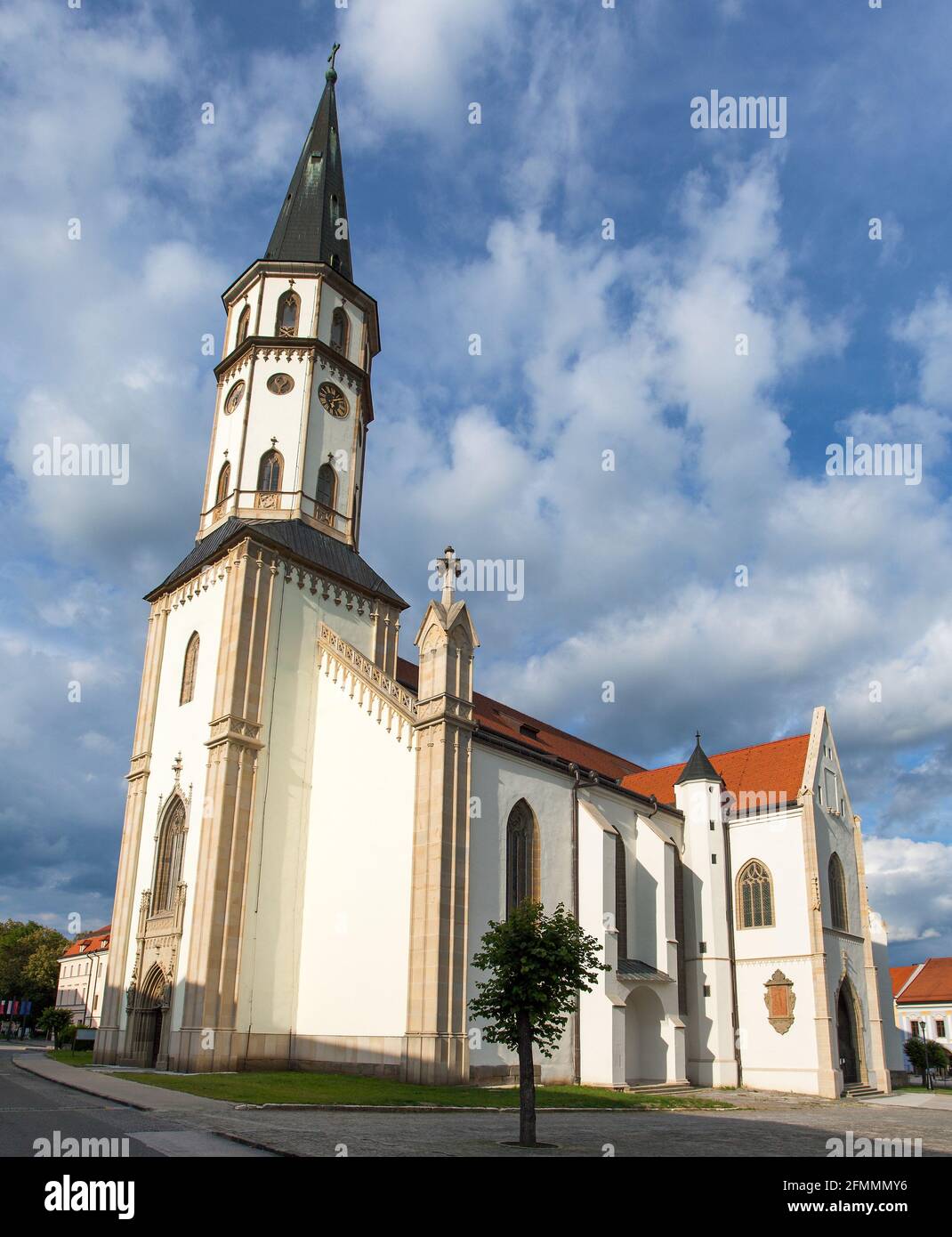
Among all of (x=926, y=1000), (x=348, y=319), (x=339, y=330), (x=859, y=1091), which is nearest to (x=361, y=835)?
(x=339, y=330)

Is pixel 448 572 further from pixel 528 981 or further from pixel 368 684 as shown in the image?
pixel 528 981

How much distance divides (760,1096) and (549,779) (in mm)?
12208

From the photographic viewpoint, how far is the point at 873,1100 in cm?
3156

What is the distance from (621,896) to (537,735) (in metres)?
7.87

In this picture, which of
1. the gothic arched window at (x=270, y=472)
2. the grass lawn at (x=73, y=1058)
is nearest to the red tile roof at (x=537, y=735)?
the gothic arched window at (x=270, y=472)

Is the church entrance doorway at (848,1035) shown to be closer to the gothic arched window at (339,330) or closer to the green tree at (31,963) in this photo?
the gothic arched window at (339,330)

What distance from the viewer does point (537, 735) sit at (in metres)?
38.0

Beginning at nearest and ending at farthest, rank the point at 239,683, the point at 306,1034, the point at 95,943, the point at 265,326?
the point at 306,1034, the point at 239,683, the point at 265,326, the point at 95,943

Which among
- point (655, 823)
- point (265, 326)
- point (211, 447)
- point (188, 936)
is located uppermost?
point (265, 326)

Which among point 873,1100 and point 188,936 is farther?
point 873,1100

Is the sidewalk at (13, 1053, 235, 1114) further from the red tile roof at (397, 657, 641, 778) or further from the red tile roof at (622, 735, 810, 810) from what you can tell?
the red tile roof at (622, 735, 810, 810)
